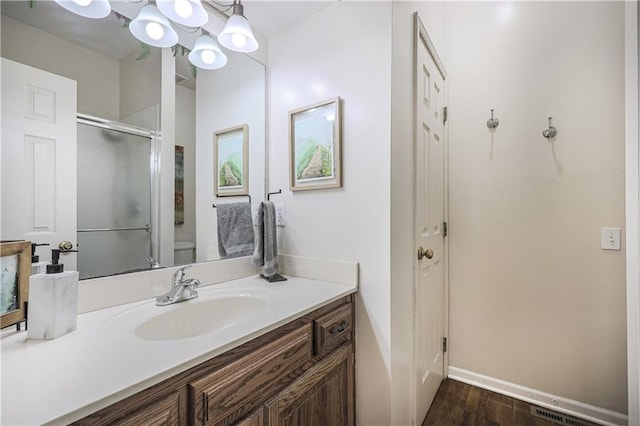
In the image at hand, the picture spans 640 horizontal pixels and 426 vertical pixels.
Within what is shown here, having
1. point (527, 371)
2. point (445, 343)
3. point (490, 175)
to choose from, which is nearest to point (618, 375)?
point (527, 371)

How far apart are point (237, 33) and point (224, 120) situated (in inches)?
16.6

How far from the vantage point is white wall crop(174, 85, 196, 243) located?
1.31m

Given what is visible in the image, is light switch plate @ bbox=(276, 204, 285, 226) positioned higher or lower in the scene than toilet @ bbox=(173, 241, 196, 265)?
higher

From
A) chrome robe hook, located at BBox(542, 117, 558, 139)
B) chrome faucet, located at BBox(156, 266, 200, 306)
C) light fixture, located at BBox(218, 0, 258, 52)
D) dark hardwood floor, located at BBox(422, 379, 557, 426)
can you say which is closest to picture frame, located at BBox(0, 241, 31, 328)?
chrome faucet, located at BBox(156, 266, 200, 306)

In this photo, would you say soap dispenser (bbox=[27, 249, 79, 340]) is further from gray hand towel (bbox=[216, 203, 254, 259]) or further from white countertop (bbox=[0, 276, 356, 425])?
gray hand towel (bbox=[216, 203, 254, 259])

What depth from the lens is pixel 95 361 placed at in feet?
2.06

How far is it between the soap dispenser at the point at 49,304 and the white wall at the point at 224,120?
0.59m

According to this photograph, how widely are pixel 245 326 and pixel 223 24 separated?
1.49 metres

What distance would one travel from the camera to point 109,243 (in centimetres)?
104

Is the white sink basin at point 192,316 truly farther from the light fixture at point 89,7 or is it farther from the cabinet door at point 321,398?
the light fixture at point 89,7

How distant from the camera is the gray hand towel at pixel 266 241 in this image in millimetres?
1439

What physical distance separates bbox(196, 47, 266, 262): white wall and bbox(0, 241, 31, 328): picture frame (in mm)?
611

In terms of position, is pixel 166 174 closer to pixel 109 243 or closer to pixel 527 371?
pixel 109 243

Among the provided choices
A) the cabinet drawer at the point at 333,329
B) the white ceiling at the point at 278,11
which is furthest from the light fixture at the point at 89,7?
the cabinet drawer at the point at 333,329
